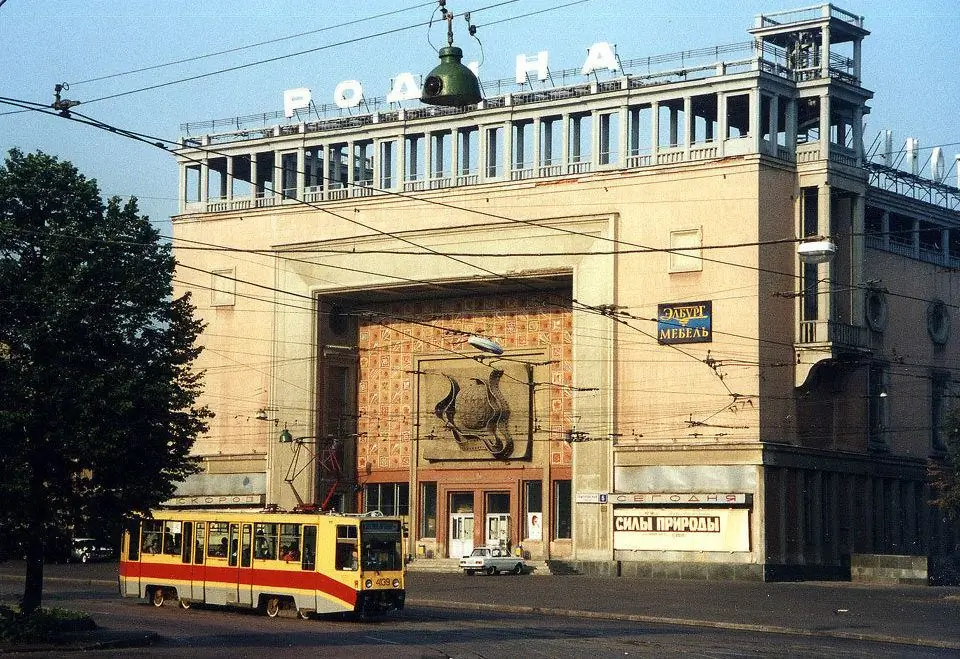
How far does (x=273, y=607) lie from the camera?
3850 centimetres

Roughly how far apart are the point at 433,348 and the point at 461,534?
30.7 ft

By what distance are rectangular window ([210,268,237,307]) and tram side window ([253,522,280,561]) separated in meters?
39.4

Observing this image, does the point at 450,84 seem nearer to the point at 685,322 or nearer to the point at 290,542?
the point at 290,542

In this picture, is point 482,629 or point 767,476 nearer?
point 482,629

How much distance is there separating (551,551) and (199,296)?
2344 cm

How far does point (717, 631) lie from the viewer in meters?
35.5

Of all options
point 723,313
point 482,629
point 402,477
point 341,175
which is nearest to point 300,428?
point 402,477

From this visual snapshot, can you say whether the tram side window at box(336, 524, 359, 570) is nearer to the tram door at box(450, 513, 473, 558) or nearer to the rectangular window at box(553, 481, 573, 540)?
the rectangular window at box(553, 481, 573, 540)

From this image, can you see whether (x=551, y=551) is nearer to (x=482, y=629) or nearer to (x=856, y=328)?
(x=856, y=328)

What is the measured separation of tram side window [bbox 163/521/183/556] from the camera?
41.4m

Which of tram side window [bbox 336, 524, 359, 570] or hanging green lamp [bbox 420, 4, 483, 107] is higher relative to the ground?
hanging green lamp [bbox 420, 4, 483, 107]

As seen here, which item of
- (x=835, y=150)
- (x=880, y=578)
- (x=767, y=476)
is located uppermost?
(x=835, y=150)

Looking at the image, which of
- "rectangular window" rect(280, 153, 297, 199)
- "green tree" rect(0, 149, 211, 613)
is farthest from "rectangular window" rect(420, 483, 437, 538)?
"green tree" rect(0, 149, 211, 613)

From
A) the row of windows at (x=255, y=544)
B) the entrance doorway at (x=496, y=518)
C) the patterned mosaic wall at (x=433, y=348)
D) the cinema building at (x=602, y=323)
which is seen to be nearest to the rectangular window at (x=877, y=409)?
the cinema building at (x=602, y=323)
